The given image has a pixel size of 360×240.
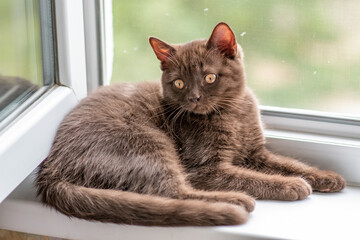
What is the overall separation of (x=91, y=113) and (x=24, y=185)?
0.31 m

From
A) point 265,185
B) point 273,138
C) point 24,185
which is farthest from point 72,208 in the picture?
point 273,138

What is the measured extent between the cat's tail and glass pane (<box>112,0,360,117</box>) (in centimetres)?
54

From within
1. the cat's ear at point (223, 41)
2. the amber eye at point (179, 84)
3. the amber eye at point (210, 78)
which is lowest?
the amber eye at point (179, 84)

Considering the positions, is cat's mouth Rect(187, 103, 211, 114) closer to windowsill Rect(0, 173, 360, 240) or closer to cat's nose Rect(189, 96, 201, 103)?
cat's nose Rect(189, 96, 201, 103)

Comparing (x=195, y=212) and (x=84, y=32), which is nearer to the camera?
(x=195, y=212)

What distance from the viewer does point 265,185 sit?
157 cm

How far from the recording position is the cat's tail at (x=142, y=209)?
4.53 feet

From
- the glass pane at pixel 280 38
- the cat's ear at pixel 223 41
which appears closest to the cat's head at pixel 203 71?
the cat's ear at pixel 223 41

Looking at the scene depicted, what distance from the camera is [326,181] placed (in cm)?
161

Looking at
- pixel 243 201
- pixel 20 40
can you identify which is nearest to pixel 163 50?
pixel 20 40

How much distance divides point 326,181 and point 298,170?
0.31 feet

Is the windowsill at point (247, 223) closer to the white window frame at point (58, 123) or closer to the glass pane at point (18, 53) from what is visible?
the white window frame at point (58, 123)

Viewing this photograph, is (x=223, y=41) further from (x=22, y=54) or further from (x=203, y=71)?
(x=22, y=54)

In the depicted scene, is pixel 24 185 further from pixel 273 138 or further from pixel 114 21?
pixel 273 138
